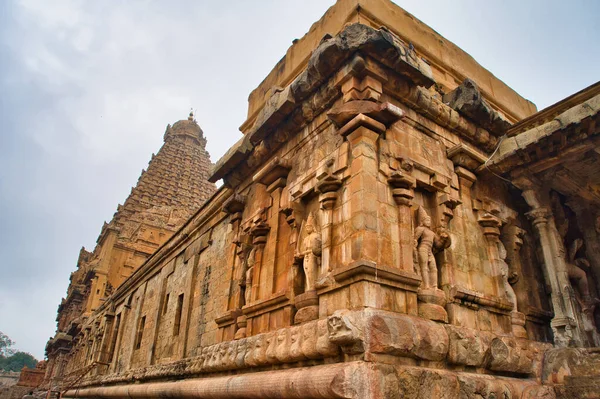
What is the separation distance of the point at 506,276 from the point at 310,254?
2.91 meters

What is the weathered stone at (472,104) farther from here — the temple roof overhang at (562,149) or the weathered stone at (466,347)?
the weathered stone at (466,347)

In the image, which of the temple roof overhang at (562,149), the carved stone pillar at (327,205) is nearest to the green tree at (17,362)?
the carved stone pillar at (327,205)

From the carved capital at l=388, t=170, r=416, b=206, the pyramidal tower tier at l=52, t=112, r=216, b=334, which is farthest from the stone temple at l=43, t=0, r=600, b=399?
the pyramidal tower tier at l=52, t=112, r=216, b=334

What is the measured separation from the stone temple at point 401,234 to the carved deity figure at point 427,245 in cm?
3

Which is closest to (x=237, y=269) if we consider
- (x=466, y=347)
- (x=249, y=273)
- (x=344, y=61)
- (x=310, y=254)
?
(x=249, y=273)

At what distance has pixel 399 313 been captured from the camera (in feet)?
14.7

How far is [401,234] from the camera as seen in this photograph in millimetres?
5082

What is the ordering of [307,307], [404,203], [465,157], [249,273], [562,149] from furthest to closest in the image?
[249,273]
[465,157]
[562,149]
[404,203]
[307,307]

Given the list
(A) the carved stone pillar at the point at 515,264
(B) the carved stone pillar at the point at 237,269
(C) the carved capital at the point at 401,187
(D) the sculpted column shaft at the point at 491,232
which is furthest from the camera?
(B) the carved stone pillar at the point at 237,269

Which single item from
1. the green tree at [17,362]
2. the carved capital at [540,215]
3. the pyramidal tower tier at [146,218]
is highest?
the pyramidal tower tier at [146,218]

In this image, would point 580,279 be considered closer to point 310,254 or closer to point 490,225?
point 490,225

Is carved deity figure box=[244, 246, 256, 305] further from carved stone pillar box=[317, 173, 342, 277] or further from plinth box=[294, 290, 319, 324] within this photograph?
carved stone pillar box=[317, 173, 342, 277]

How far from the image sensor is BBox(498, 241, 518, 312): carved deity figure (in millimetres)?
5977

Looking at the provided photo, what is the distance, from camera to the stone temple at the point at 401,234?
4.52 metres
